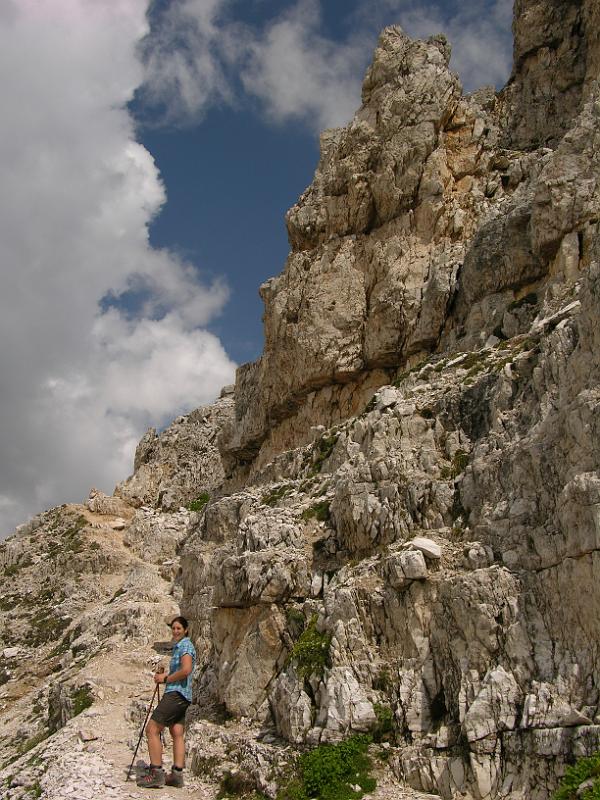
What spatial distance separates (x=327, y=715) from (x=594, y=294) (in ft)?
36.4

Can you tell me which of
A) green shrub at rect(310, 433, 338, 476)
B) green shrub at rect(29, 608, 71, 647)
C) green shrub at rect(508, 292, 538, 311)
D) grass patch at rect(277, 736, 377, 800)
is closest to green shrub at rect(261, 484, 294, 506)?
green shrub at rect(310, 433, 338, 476)

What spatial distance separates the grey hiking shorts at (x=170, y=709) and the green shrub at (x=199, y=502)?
130 feet

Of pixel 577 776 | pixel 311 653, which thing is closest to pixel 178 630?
pixel 311 653

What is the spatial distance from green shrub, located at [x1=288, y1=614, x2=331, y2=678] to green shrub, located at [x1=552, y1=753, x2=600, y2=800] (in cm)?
622

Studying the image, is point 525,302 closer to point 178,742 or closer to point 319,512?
point 319,512

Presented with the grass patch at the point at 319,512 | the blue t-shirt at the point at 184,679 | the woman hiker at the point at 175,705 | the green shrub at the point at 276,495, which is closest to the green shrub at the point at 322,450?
the green shrub at the point at 276,495

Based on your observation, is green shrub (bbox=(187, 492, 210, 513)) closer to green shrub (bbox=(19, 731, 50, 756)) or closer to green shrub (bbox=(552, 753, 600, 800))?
green shrub (bbox=(19, 731, 50, 756))

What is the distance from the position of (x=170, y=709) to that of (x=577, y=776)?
7.65 m

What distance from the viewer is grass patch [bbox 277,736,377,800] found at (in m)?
14.0

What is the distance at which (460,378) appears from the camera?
25.0 metres

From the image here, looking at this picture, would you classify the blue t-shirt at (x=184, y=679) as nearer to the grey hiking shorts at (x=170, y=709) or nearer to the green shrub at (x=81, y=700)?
the grey hiking shorts at (x=170, y=709)

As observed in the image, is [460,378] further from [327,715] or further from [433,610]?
[327,715]

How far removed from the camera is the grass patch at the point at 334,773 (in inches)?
551

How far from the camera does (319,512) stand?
76.7 ft
